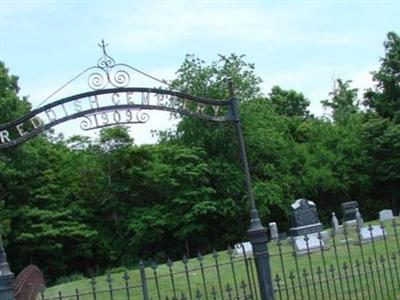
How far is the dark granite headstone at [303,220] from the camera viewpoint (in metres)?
21.9

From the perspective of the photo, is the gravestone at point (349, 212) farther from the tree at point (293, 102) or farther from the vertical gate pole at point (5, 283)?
the vertical gate pole at point (5, 283)

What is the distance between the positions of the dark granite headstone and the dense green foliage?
27.9 feet

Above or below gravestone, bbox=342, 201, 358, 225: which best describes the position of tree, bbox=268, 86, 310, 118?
above

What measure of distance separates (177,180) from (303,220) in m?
10.0

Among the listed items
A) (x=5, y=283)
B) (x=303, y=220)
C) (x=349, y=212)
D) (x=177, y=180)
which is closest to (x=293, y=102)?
(x=177, y=180)

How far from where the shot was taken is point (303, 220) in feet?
73.5

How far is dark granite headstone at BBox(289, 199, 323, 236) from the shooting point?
21.9 meters

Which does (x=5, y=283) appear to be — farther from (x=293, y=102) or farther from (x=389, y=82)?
(x=293, y=102)

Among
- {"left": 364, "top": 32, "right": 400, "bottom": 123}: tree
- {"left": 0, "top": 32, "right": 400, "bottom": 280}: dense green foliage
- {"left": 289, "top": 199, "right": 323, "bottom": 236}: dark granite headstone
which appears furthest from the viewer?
{"left": 364, "top": 32, "right": 400, "bottom": 123}: tree

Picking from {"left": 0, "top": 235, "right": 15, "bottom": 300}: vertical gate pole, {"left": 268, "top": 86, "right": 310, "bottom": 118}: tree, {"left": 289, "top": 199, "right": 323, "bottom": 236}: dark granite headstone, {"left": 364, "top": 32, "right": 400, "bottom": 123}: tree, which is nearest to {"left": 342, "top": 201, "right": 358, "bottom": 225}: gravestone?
{"left": 289, "top": 199, "right": 323, "bottom": 236}: dark granite headstone

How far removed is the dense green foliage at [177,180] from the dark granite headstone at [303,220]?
8.51 meters

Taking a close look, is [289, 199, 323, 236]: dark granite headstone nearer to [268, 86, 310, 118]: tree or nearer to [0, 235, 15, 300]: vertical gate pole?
[0, 235, 15, 300]: vertical gate pole

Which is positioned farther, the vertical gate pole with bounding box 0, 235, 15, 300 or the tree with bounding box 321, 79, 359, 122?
the tree with bounding box 321, 79, 359, 122

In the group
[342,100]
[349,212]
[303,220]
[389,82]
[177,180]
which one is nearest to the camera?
[303,220]
